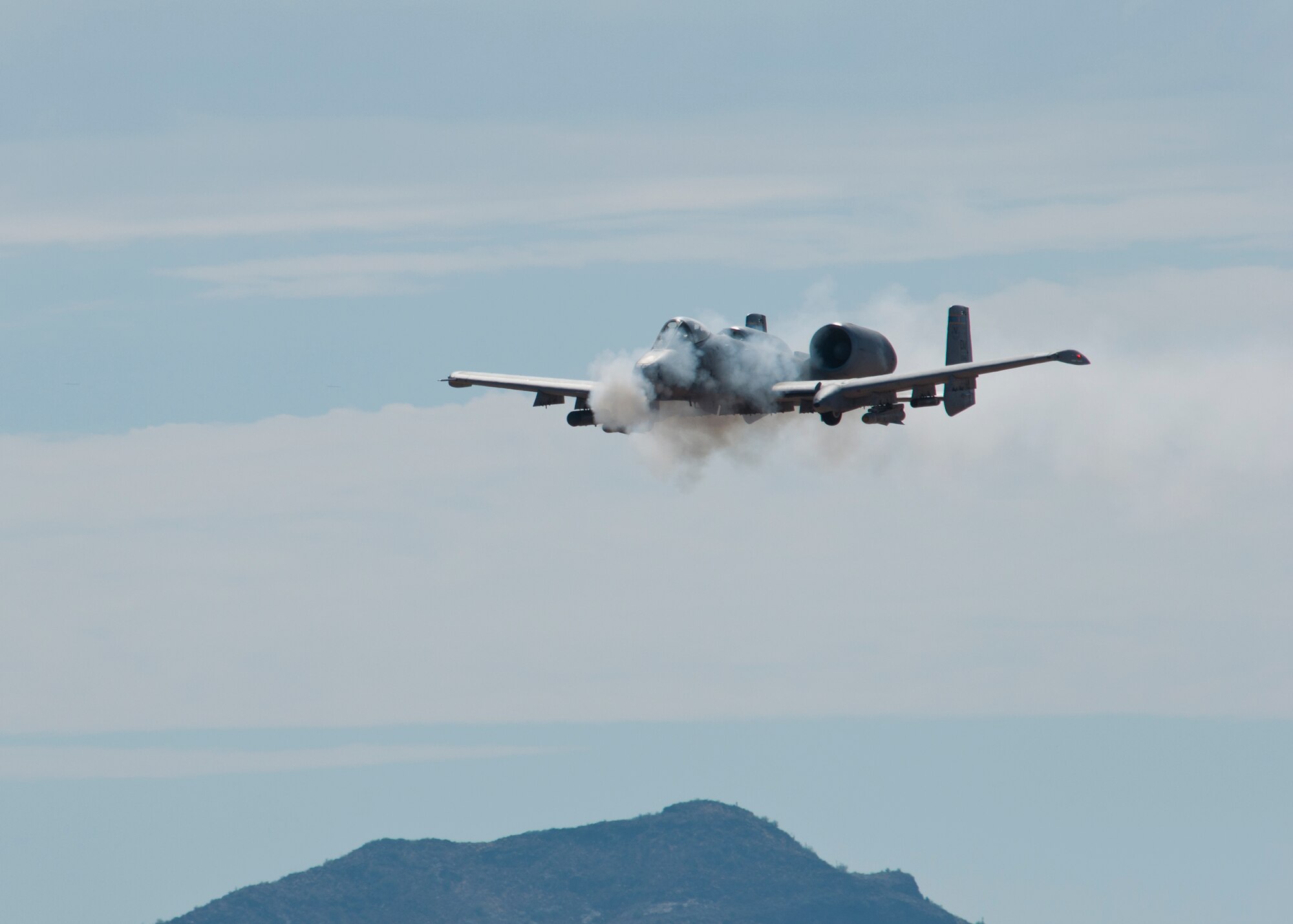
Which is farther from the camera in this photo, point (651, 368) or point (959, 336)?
point (959, 336)

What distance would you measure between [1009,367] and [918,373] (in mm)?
5639

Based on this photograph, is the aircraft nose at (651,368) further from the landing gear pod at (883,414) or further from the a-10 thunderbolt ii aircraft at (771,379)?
the landing gear pod at (883,414)

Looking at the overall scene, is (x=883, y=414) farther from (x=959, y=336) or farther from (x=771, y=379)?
(x=959, y=336)

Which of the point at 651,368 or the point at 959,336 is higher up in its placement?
the point at 959,336

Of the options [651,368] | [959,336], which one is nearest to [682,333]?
[651,368]

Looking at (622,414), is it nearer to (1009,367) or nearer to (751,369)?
(751,369)

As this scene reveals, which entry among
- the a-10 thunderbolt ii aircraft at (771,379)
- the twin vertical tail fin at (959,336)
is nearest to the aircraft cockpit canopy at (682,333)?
the a-10 thunderbolt ii aircraft at (771,379)

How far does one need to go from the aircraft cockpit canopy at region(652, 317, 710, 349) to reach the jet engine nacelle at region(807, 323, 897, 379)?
7.79m

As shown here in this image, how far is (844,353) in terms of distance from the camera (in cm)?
10294

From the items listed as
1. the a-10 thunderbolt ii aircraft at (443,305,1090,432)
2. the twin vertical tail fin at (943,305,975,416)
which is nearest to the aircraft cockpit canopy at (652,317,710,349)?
the a-10 thunderbolt ii aircraft at (443,305,1090,432)

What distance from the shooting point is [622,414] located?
96.2 meters

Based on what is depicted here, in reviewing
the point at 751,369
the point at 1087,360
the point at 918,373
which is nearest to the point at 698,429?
the point at 751,369

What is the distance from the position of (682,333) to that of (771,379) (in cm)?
544

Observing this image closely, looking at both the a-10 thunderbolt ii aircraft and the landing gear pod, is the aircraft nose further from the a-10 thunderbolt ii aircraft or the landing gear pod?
the landing gear pod
